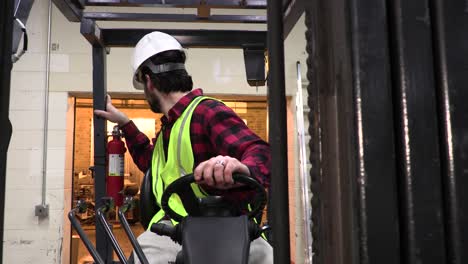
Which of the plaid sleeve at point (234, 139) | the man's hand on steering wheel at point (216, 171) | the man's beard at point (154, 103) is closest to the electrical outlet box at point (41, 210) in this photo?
the man's beard at point (154, 103)

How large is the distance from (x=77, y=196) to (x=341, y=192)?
35.3ft

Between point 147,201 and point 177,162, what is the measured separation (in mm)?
276

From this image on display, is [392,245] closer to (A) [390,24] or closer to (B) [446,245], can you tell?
(B) [446,245]

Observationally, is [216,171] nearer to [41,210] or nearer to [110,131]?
[41,210]

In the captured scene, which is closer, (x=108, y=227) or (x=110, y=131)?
(x=108, y=227)

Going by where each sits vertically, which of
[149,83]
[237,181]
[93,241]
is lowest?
[93,241]

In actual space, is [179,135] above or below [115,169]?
above

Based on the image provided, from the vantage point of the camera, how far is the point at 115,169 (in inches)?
84.2

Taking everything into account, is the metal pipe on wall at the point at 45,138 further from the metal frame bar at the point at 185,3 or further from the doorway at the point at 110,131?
the metal frame bar at the point at 185,3

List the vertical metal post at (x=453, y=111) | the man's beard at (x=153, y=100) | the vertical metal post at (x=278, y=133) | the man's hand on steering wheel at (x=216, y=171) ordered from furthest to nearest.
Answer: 1. the man's beard at (x=153, y=100)
2. the man's hand on steering wheel at (x=216, y=171)
3. the vertical metal post at (x=278, y=133)
4. the vertical metal post at (x=453, y=111)

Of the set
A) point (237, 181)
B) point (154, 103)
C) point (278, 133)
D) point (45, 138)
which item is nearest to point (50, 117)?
point (45, 138)

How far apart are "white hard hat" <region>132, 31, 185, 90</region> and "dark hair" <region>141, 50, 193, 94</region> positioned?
3cm

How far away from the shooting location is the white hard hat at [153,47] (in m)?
2.10

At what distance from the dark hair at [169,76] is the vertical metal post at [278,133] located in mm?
1548
